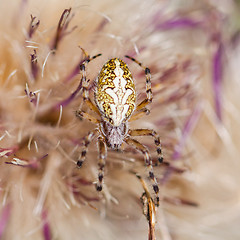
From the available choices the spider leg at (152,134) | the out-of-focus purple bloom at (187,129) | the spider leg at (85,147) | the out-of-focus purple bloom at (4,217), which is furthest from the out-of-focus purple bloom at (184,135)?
the out-of-focus purple bloom at (4,217)

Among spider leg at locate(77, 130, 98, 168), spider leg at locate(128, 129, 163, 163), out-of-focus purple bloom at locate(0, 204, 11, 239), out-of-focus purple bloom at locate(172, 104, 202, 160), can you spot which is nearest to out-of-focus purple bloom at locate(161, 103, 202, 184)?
out-of-focus purple bloom at locate(172, 104, 202, 160)

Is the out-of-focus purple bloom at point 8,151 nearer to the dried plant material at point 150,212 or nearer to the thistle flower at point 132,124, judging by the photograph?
the thistle flower at point 132,124

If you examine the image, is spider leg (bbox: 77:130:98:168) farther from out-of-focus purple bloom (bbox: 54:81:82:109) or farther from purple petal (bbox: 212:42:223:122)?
purple petal (bbox: 212:42:223:122)

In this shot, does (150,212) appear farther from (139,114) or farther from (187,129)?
(187,129)

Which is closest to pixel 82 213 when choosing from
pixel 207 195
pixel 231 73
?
pixel 207 195

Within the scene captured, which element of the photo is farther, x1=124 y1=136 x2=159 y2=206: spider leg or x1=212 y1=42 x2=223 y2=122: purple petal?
x1=212 y1=42 x2=223 y2=122: purple petal

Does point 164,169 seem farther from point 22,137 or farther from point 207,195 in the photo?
point 22,137

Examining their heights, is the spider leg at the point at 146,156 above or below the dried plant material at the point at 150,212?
above
